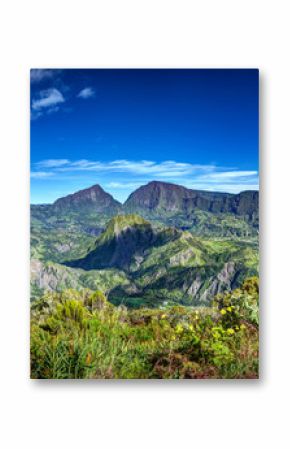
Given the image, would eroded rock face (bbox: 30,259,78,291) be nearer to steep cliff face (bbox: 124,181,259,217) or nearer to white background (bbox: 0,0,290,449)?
white background (bbox: 0,0,290,449)

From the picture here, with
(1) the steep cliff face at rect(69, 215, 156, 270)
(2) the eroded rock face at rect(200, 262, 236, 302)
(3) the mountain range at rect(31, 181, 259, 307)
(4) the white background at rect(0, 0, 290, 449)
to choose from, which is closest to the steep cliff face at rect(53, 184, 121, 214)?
(3) the mountain range at rect(31, 181, 259, 307)

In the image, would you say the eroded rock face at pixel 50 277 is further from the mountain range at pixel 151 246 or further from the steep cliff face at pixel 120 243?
the steep cliff face at pixel 120 243

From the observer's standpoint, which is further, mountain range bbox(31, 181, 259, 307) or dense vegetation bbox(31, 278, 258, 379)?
mountain range bbox(31, 181, 259, 307)

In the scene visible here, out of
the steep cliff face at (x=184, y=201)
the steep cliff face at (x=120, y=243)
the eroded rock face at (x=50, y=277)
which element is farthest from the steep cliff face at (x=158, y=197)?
the eroded rock face at (x=50, y=277)
